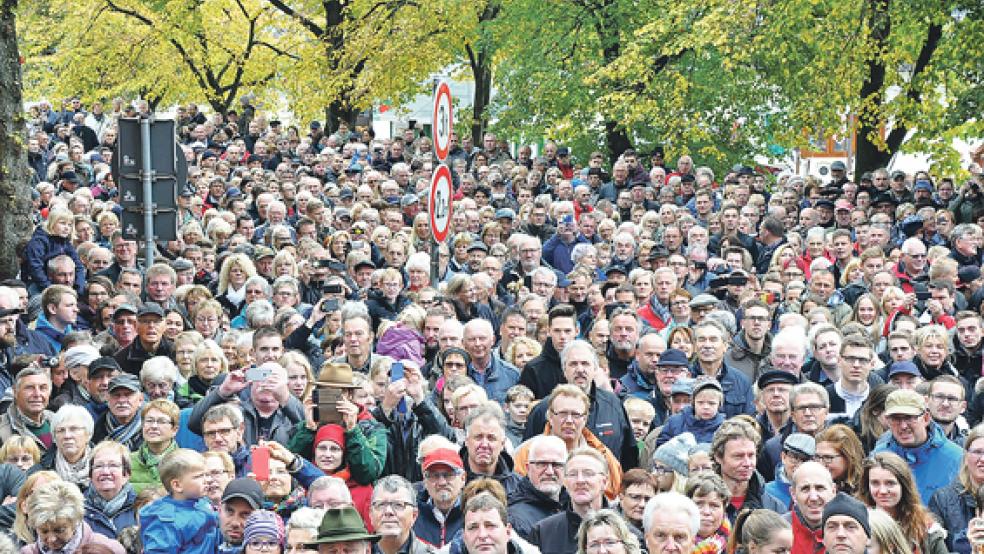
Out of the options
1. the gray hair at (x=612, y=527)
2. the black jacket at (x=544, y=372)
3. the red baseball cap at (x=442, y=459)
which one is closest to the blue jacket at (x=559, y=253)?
the black jacket at (x=544, y=372)

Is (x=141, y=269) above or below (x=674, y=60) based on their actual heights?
below

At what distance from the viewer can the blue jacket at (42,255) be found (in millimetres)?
15523

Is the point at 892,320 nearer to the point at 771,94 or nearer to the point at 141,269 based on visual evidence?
the point at 141,269

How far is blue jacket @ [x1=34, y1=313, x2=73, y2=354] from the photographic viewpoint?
12922mm

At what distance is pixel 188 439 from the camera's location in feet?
32.9

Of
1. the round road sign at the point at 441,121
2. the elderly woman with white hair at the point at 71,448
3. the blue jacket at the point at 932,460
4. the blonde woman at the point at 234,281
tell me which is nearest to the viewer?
the elderly woman with white hair at the point at 71,448

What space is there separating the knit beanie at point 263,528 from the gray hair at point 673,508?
179 centimetres

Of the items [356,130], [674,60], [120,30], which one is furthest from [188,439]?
[120,30]

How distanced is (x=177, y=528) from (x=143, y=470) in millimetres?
1149

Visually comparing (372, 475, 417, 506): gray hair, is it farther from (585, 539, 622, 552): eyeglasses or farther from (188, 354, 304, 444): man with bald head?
(188, 354, 304, 444): man with bald head

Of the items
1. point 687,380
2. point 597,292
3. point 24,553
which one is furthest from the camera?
point 597,292

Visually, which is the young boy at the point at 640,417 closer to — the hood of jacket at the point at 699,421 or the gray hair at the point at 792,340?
the hood of jacket at the point at 699,421

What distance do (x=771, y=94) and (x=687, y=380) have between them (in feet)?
47.1

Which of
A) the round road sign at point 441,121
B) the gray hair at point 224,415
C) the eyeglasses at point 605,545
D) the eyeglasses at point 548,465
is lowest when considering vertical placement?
the eyeglasses at point 605,545
